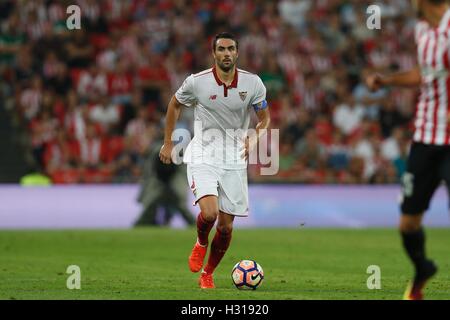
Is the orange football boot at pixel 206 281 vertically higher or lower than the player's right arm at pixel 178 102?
lower

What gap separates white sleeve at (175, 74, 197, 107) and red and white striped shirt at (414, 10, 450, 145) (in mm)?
3078

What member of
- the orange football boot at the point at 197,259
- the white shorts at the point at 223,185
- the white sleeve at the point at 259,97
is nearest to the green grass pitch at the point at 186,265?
the orange football boot at the point at 197,259

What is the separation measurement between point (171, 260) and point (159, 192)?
21.9 feet

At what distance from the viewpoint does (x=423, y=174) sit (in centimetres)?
875

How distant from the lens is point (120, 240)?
60.5 feet

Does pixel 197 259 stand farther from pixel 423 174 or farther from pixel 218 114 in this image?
pixel 423 174

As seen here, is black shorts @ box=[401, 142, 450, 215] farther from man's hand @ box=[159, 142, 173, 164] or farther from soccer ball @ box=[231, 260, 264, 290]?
man's hand @ box=[159, 142, 173, 164]

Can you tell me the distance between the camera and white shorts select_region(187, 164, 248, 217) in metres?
11.0

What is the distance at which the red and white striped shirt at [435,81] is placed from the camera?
28.3 ft

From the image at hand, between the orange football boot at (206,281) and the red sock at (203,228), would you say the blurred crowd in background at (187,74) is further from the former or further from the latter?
the orange football boot at (206,281)

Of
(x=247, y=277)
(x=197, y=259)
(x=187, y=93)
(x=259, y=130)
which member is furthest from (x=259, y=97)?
(x=247, y=277)

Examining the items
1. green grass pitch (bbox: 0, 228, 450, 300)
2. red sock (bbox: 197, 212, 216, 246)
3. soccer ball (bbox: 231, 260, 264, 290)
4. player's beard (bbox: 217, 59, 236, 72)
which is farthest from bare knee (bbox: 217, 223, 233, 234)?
player's beard (bbox: 217, 59, 236, 72)
